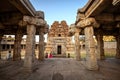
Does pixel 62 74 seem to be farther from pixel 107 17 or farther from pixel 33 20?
pixel 107 17

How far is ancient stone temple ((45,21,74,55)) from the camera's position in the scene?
35.8 meters

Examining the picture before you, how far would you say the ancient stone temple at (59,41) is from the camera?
35781 millimetres

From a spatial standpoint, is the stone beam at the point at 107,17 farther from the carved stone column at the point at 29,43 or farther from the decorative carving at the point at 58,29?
the decorative carving at the point at 58,29

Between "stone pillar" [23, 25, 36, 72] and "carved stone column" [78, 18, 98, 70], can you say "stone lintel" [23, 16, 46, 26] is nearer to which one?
"stone pillar" [23, 25, 36, 72]

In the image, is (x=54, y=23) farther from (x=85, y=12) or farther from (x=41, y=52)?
(x=85, y=12)

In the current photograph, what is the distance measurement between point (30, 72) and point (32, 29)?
279 centimetres

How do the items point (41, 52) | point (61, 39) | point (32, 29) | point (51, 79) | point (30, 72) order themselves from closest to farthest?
point (51, 79) → point (30, 72) → point (32, 29) → point (41, 52) → point (61, 39)

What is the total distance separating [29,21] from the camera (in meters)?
9.38

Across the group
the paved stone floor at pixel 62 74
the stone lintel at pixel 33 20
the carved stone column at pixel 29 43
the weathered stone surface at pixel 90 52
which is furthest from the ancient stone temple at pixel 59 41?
the carved stone column at pixel 29 43

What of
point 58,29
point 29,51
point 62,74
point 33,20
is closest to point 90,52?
point 62,74

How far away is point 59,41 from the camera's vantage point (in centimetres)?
3656

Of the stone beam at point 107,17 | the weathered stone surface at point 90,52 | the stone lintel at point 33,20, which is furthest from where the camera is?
the stone beam at point 107,17

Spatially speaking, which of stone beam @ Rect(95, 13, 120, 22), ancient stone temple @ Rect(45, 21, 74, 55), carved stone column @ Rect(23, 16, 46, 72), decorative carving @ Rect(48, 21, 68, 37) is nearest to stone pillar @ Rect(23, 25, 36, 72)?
carved stone column @ Rect(23, 16, 46, 72)

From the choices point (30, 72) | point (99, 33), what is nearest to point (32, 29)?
point (30, 72)
